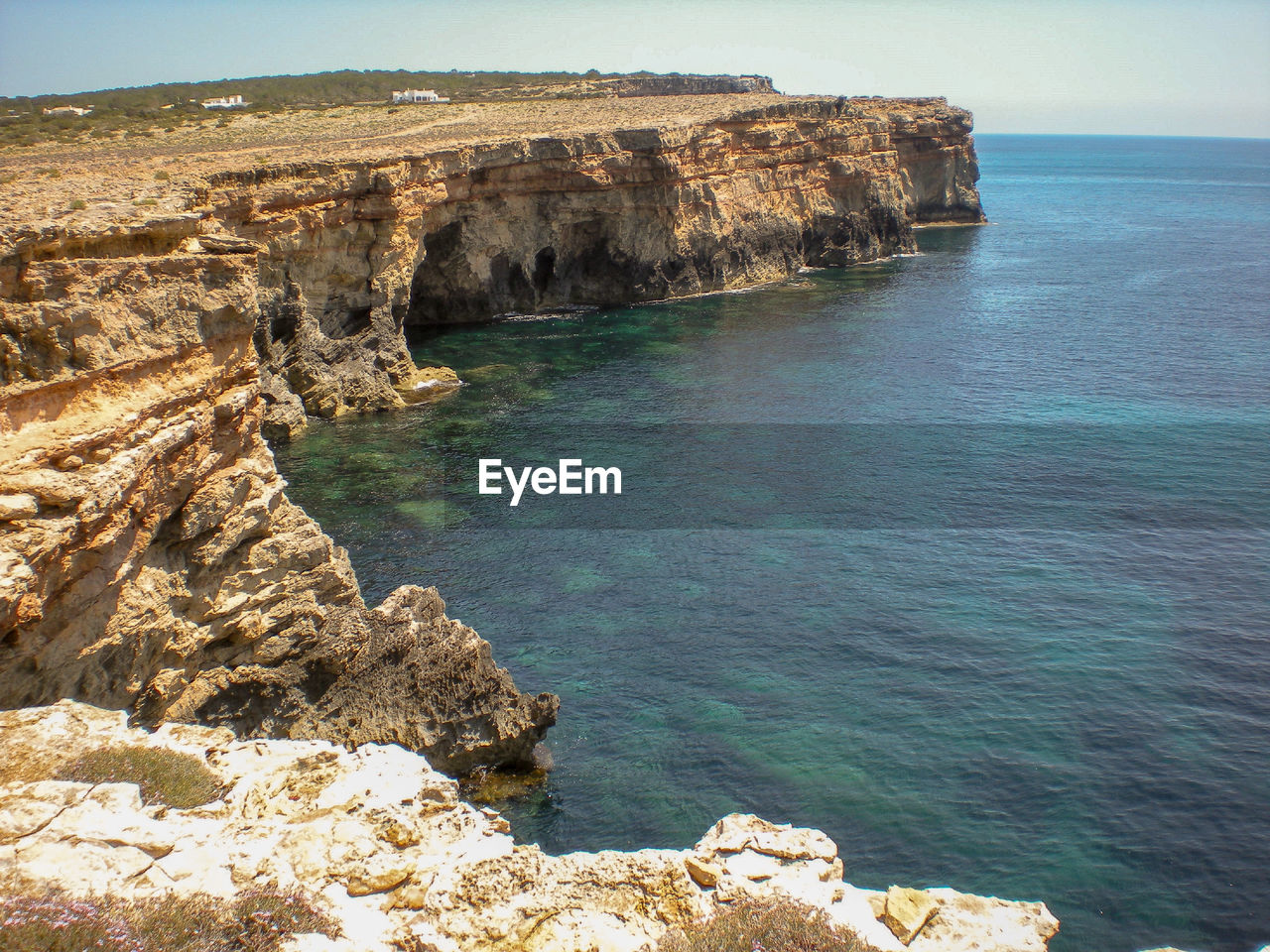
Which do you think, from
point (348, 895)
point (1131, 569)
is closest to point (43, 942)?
point (348, 895)

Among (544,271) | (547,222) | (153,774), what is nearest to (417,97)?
(544,271)

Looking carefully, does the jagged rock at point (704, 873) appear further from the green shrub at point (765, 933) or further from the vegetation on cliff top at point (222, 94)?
the vegetation on cliff top at point (222, 94)

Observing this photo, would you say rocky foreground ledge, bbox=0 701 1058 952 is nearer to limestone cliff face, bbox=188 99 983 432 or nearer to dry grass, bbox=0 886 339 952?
dry grass, bbox=0 886 339 952

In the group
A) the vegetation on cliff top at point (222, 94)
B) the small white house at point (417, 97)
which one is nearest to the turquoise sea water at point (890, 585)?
the vegetation on cliff top at point (222, 94)

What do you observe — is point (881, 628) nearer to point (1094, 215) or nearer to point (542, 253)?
point (542, 253)

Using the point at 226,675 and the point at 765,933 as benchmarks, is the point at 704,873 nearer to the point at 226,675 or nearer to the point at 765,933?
the point at 765,933

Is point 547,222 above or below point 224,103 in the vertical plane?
below

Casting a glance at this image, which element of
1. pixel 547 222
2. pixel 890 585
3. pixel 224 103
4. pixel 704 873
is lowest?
pixel 890 585
